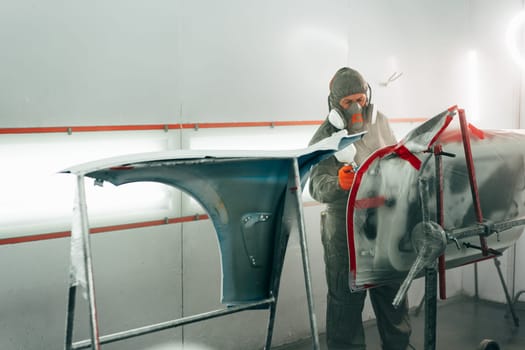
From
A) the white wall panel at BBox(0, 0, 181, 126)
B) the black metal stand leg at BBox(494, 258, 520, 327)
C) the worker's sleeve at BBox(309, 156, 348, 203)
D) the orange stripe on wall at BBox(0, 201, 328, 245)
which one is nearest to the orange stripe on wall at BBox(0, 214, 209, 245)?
the orange stripe on wall at BBox(0, 201, 328, 245)

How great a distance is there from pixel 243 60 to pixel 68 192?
1103mm

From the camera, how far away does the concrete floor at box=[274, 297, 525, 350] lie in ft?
11.2

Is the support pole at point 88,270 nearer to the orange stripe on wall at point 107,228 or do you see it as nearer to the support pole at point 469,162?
the orange stripe on wall at point 107,228

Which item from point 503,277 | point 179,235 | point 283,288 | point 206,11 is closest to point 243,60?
point 206,11

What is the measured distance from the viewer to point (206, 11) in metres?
2.79

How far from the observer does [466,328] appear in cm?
370

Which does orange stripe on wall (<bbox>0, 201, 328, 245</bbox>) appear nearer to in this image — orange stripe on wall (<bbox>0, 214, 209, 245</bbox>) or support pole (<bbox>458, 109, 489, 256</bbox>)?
orange stripe on wall (<bbox>0, 214, 209, 245</bbox>)

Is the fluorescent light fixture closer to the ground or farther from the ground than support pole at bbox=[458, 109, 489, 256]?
farther from the ground

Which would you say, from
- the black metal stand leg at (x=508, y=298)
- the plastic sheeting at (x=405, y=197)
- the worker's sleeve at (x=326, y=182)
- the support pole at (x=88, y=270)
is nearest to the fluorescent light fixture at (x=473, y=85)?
the black metal stand leg at (x=508, y=298)

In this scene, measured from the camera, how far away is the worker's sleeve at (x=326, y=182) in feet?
9.18

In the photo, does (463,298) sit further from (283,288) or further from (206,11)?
(206,11)

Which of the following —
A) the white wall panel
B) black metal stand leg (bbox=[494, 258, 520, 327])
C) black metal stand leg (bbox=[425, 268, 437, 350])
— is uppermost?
the white wall panel

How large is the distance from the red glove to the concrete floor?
1061mm

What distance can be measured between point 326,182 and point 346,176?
0.15 metres
